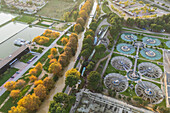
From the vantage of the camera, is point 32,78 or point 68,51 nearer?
point 32,78

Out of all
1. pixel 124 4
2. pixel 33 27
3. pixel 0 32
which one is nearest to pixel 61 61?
pixel 33 27

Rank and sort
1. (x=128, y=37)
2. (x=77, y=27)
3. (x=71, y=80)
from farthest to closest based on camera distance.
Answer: (x=77, y=27) < (x=128, y=37) < (x=71, y=80)

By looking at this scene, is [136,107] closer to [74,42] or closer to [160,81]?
[160,81]

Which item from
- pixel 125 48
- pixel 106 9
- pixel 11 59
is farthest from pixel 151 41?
pixel 11 59

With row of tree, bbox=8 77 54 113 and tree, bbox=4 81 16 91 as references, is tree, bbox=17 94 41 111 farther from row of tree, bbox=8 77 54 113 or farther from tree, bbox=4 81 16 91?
tree, bbox=4 81 16 91

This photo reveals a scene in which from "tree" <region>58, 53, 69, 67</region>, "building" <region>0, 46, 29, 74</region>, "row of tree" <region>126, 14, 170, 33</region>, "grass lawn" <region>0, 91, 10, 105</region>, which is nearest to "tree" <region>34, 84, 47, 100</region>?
"grass lawn" <region>0, 91, 10, 105</region>

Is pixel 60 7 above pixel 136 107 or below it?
above

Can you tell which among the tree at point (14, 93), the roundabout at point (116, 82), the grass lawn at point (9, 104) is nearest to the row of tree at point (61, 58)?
the grass lawn at point (9, 104)

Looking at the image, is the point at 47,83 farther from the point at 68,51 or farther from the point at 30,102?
the point at 68,51
